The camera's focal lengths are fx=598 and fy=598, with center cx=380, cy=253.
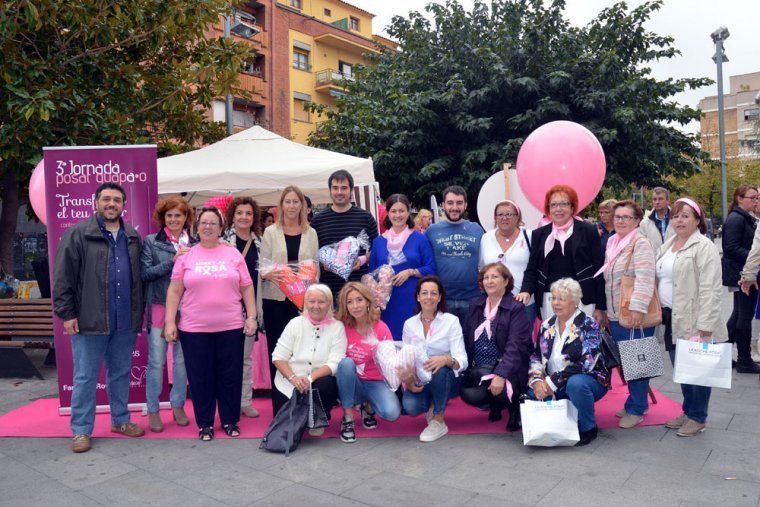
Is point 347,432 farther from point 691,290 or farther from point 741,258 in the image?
point 741,258

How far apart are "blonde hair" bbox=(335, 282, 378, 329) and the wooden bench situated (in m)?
4.04

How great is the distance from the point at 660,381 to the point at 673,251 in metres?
2.13

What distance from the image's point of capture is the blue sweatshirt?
5094 millimetres

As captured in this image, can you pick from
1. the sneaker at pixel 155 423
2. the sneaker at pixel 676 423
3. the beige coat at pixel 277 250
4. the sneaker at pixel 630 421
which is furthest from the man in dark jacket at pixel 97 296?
the sneaker at pixel 676 423

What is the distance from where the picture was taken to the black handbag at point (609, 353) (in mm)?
4328

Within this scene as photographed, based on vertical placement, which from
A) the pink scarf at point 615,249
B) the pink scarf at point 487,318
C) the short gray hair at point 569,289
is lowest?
the pink scarf at point 487,318

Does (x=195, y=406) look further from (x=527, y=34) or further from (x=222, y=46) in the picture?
(x=527, y=34)

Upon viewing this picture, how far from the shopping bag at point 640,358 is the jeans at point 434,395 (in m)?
1.26

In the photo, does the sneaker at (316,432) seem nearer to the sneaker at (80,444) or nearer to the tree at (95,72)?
the sneaker at (80,444)

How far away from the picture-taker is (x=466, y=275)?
5094 millimetres

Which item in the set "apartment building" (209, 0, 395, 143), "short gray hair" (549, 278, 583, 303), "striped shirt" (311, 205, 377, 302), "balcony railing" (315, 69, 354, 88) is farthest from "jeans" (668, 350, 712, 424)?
"balcony railing" (315, 69, 354, 88)

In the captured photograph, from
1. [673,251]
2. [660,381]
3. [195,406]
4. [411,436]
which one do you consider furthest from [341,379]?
[660,381]

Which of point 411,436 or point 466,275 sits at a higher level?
point 466,275

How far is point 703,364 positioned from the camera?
4.09 m
